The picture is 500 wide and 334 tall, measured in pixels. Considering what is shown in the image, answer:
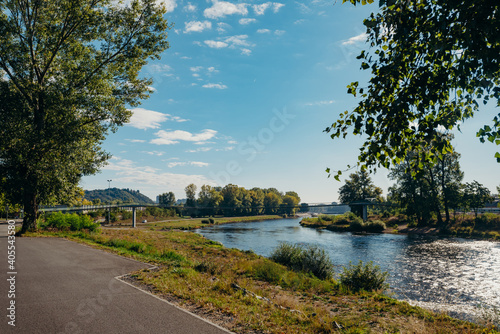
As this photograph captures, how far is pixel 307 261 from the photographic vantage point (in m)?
17.1

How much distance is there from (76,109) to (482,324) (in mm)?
28739

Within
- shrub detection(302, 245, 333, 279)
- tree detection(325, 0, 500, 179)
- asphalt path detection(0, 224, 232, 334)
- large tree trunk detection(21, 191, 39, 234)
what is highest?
tree detection(325, 0, 500, 179)

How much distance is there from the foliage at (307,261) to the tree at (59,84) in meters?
17.9

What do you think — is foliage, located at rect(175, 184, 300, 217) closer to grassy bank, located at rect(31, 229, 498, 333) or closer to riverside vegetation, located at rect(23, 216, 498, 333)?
riverside vegetation, located at rect(23, 216, 498, 333)

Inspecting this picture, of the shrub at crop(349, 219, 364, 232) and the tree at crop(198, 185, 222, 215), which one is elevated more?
the tree at crop(198, 185, 222, 215)

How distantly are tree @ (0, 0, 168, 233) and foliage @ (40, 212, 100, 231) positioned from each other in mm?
3572

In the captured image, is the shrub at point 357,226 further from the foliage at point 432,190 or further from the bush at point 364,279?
the bush at point 364,279

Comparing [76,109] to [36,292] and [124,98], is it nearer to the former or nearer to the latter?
[124,98]

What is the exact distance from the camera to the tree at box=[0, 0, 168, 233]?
71.4ft

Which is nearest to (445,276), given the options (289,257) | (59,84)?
(289,257)

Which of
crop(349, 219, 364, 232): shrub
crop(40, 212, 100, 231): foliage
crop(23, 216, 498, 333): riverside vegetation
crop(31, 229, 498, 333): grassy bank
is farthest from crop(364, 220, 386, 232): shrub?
crop(40, 212, 100, 231): foliage

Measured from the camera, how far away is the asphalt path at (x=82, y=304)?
6.21 meters

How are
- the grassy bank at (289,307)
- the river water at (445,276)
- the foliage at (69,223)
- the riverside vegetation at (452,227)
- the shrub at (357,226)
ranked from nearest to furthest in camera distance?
the grassy bank at (289,307) < the river water at (445,276) < the foliage at (69,223) < the riverside vegetation at (452,227) < the shrub at (357,226)

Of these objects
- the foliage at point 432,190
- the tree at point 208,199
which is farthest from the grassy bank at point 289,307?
the tree at point 208,199
